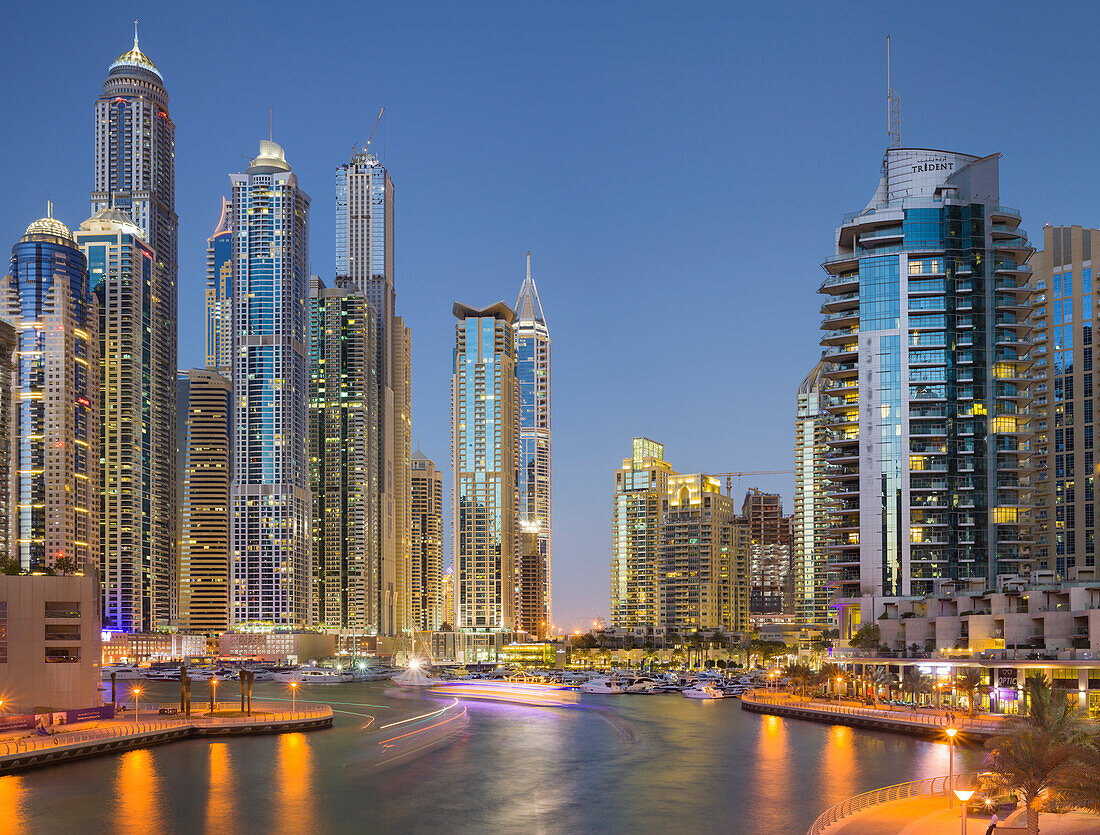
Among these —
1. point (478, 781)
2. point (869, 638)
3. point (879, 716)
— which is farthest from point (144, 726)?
point (869, 638)

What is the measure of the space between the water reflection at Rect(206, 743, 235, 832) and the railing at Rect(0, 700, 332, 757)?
7.26 meters

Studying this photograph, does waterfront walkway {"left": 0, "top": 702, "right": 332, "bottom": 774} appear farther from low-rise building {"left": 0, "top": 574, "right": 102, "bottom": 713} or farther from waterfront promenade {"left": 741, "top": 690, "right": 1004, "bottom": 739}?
waterfront promenade {"left": 741, "top": 690, "right": 1004, "bottom": 739}

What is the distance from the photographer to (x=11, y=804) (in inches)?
2817

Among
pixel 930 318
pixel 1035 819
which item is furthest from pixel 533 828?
pixel 930 318

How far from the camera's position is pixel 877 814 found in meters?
59.4

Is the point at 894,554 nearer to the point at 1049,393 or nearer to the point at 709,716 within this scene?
the point at 709,716

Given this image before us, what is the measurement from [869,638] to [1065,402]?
6909cm

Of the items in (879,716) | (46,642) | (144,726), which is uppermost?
(46,642)

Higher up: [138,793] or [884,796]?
[884,796]

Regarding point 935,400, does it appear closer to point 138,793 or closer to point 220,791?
point 220,791

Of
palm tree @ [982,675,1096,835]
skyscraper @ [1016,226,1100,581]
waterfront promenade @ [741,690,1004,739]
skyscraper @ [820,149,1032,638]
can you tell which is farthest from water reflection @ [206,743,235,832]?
skyscraper @ [1016,226,1100,581]

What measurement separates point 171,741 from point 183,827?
130 feet

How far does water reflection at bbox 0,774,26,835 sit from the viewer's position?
65.9 meters

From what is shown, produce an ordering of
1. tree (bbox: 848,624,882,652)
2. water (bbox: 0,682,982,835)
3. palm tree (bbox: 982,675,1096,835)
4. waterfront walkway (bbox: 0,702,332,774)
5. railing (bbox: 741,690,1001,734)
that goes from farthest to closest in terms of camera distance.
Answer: tree (bbox: 848,624,882,652), railing (bbox: 741,690,1001,734), waterfront walkway (bbox: 0,702,332,774), water (bbox: 0,682,982,835), palm tree (bbox: 982,675,1096,835)
